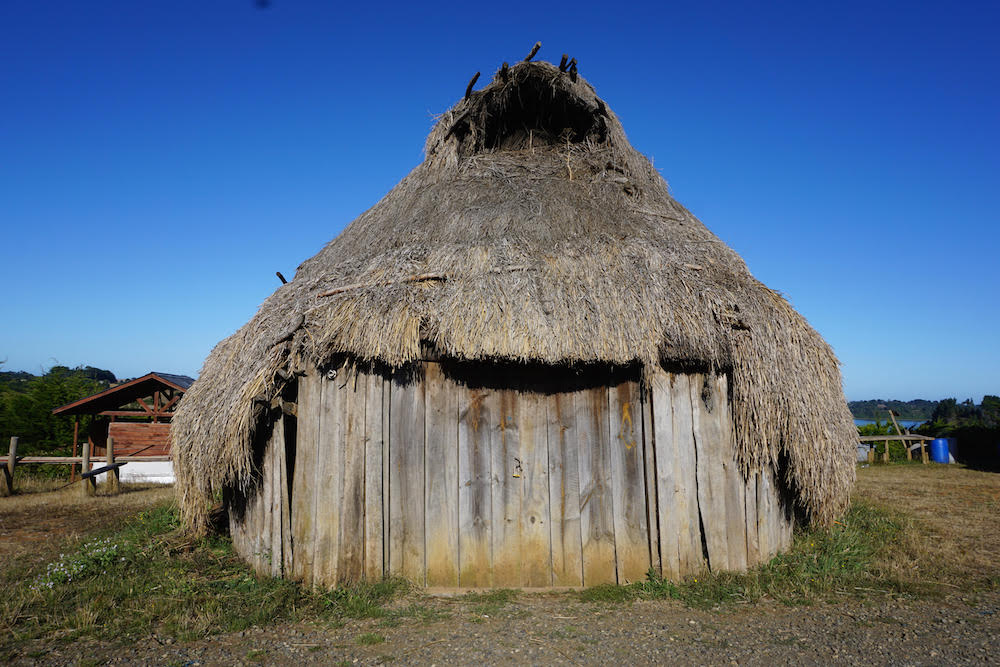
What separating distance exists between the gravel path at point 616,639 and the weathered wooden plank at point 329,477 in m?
0.65

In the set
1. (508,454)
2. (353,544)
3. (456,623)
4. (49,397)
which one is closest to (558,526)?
(508,454)

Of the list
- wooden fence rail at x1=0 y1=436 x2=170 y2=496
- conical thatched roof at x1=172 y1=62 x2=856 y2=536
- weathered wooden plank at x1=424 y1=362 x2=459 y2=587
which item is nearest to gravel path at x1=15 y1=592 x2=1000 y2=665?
weathered wooden plank at x1=424 y1=362 x2=459 y2=587

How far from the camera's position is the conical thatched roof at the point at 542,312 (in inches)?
203

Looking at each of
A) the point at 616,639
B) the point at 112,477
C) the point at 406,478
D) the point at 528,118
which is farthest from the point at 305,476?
the point at 112,477

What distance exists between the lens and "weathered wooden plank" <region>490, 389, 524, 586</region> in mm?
5234

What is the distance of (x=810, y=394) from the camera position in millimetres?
5785

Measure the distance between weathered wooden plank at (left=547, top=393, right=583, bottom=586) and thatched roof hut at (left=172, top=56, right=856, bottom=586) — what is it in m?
0.02

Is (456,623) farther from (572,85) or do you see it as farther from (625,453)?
(572,85)

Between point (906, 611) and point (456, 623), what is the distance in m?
3.54

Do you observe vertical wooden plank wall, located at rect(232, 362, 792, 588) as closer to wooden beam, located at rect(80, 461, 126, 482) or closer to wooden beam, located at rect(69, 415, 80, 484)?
wooden beam, located at rect(80, 461, 126, 482)

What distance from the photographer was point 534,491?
5.31 metres

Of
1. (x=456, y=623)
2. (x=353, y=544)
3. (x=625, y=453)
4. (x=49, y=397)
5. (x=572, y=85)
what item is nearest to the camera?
(x=456, y=623)

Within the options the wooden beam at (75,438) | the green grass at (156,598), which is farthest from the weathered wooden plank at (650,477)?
the wooden beam at (75,438)

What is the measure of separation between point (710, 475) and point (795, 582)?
1126 millimetres
